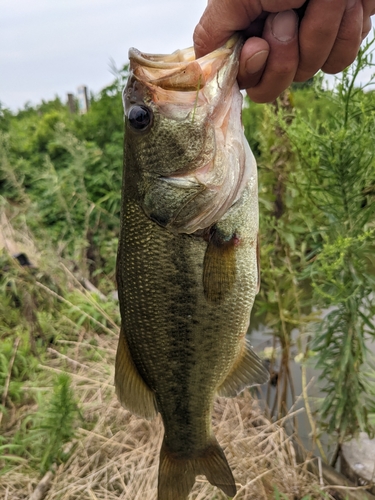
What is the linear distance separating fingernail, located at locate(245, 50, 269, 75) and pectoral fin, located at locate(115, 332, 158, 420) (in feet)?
3.43

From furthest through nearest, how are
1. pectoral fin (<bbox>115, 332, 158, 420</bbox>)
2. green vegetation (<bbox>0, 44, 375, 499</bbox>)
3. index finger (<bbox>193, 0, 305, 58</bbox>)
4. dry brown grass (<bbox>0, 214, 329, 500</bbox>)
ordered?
dry brown grass (<bbox>0, 214, 329, 500</bbox>)
green vegetation (<bbox>0, 44, 375, 499</bbox>)
pectoral fin (<bbox>115, 332, 158, 420</bbox>)
index finger (<bbox>193, 0, 305, 58</bbox>)

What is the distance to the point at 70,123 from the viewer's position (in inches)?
341

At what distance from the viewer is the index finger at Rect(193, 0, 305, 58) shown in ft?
4.06

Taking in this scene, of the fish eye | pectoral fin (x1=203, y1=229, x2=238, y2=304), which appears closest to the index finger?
the fish eye

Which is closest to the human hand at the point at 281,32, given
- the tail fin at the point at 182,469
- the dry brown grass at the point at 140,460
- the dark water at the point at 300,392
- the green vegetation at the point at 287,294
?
the green vegetation at the point at 287,294

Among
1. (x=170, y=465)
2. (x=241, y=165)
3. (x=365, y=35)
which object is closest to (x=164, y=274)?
(x=241, y=165)

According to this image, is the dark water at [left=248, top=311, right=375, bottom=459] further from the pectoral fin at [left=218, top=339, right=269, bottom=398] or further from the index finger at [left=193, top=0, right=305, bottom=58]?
the index finger at [left=193, top=0, right=305, bottom=58]

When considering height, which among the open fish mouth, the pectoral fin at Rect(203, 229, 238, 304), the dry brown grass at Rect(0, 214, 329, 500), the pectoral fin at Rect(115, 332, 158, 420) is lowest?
the dry brown grass at Rect(0, 214, 329, 500)

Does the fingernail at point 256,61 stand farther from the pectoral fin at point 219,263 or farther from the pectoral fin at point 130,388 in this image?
the pectoral fin at point 130,388

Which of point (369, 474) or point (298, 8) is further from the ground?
point (298, 8)

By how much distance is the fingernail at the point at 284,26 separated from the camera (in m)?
1.28

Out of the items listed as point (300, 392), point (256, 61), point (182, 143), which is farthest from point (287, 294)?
point (256, 61)

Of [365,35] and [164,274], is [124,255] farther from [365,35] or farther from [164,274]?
[365,35]

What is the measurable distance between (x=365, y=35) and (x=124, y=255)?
1.22m
